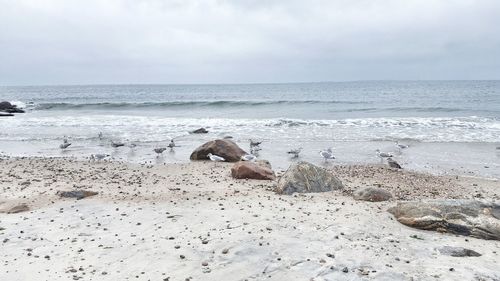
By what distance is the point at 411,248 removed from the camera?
6.15m

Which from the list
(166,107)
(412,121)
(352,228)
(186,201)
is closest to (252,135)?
(412,121)

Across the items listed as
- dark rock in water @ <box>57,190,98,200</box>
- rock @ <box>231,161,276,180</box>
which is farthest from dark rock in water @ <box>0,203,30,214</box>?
rock @ <box>231,161,276,180</box>

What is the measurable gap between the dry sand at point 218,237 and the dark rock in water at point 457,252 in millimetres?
159

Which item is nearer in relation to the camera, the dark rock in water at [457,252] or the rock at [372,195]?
the dark rock in water at [457,252]

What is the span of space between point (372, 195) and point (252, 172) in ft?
11.1

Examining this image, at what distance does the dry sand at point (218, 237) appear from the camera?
549cm

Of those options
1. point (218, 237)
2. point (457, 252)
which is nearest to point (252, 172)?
point (218, 237)

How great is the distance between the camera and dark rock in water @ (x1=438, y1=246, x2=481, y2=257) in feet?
19.6

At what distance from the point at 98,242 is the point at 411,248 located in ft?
14.7

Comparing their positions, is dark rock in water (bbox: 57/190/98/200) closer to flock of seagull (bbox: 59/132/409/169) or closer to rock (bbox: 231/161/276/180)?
rock (bbox: 231/161/276/180)

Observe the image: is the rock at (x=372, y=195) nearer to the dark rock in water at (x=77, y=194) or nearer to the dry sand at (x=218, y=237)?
the dry sand at (x=218, y=237)

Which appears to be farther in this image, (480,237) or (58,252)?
(480,237)

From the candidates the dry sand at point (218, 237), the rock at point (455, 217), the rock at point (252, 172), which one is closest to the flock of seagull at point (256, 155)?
the rock at point (252, 172)

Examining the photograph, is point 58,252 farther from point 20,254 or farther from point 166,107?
point 166,107
